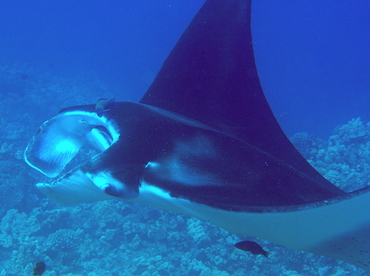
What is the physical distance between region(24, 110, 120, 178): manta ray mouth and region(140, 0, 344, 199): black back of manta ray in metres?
0.91

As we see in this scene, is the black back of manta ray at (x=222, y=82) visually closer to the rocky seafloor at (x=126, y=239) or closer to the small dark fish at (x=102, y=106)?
the small dark fish at (x=102, y=106)

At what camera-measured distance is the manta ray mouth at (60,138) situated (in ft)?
7.85

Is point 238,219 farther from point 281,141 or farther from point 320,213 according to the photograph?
point 281,141

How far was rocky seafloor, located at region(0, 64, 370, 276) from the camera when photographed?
17.7 ft

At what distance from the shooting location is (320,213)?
1.24 metres

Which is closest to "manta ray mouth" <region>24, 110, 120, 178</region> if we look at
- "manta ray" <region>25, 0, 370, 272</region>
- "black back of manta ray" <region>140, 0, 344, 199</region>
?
"manta ray" <region>25, 0, 370, 272</region>

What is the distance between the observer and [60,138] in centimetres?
262

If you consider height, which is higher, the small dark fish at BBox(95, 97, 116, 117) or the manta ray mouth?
the small dark fish at BBox(95, 97, 116, 117)

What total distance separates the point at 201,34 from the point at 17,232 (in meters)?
6.44

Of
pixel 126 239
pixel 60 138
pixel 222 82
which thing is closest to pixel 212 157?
pixel 222 82

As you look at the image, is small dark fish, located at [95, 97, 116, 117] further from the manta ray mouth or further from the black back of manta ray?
the black back of manta ray

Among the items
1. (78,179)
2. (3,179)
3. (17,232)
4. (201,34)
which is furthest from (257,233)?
(3,179)

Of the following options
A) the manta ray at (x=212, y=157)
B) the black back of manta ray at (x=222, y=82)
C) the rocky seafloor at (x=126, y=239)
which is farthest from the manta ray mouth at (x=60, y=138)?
the rocky seafloor at (x=126, y=239)

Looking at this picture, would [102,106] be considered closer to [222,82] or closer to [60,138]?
[60,138]
